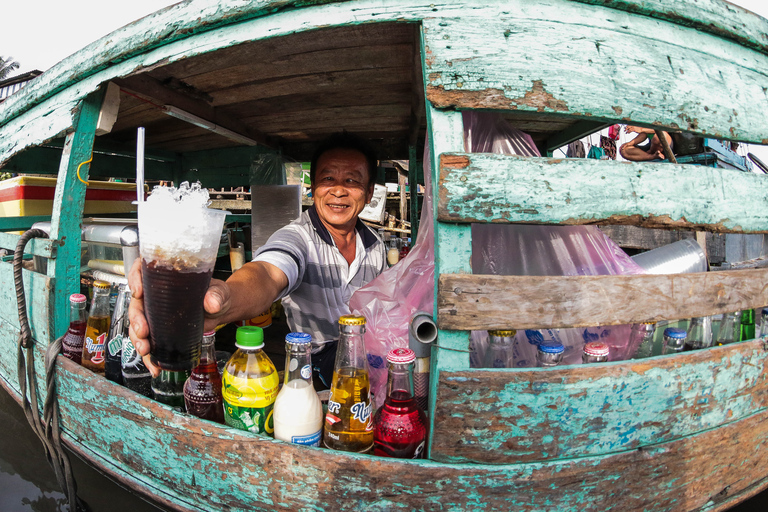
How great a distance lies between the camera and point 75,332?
1.65 meters

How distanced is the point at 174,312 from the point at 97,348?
3.63 ft

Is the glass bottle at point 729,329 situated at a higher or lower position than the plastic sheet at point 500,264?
lower

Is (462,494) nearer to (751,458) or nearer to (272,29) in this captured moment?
(751,458)

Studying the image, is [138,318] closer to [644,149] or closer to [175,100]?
[175,100]

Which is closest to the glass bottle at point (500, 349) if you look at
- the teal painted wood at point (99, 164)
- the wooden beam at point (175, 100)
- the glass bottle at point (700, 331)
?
the glass bottle at point (700, 331)

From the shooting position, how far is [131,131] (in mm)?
3084

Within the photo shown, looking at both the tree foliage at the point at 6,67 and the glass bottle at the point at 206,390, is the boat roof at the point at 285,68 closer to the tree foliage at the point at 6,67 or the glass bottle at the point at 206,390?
the glass bottle at the point at 206,390

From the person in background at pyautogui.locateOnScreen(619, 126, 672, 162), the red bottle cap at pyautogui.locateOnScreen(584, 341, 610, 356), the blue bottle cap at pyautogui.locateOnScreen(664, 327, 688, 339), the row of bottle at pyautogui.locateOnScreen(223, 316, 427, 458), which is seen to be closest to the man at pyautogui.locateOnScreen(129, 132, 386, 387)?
the row of bottle at pyautogui.locateOnScreen(223, 316, 427, 458)

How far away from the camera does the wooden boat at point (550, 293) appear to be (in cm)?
95

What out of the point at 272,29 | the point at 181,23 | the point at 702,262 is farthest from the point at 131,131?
the point at 702,262

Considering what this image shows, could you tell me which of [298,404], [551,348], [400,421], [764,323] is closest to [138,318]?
[298,404]

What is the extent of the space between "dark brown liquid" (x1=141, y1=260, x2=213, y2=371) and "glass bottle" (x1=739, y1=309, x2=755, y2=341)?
217 centimetres

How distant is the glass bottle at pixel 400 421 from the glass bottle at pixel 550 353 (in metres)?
0.41

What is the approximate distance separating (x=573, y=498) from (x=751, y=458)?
728mm
